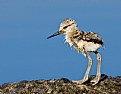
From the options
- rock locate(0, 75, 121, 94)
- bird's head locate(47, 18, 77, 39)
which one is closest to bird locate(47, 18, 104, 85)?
bird's head locate(47, 18, 77, 39)

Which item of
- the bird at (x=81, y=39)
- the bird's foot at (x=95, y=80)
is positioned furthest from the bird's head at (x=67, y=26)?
the bird's foot at (x=95, y=80)

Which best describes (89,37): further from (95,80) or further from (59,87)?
(59,87)

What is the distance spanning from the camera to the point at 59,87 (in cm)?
1527

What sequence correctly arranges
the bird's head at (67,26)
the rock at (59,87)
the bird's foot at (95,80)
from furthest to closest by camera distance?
the bird's foot at (95,80), the bird's head at (67,26), the rock at (59,87)

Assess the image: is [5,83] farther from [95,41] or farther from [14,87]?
[95,41]

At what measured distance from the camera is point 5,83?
1647 cm

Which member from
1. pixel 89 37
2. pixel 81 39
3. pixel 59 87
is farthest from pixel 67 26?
pixel 59 87

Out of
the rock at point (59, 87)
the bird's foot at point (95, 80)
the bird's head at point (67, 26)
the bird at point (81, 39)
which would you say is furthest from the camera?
the bird's foot at point (95, 80)

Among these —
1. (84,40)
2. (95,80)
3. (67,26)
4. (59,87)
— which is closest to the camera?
(59,87)

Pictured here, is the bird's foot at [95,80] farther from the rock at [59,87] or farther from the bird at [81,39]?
the bird at [81,39]

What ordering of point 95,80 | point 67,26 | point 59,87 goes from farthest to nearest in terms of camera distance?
point 95,80 < point 67,26 < point 59,87


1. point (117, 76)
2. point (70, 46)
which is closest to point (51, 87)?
point (70, 46)

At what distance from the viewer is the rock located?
15.2m

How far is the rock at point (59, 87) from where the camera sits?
15.2m
